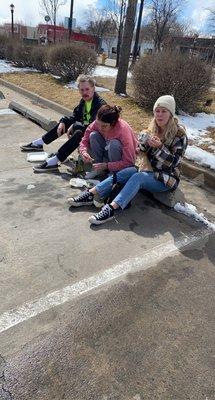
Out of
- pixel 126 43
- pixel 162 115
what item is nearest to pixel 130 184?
pixel 162 115

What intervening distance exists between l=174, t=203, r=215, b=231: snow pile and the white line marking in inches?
6.9

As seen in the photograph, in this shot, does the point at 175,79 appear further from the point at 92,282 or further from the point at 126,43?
the point at 92,282

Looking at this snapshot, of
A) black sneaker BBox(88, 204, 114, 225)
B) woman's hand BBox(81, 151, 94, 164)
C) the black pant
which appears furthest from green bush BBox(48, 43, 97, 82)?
black sneaker BBox(88, 204, 114, 225)

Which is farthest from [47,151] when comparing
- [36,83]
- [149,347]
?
[36,83]

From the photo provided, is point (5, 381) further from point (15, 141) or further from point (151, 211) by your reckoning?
point (15, 141)

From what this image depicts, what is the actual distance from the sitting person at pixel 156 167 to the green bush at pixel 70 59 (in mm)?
9436

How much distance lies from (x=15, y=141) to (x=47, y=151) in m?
0.75

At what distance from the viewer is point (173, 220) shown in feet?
13.2

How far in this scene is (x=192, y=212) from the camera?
13.5ft

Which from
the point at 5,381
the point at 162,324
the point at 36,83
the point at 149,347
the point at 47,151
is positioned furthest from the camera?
the point at 36,83

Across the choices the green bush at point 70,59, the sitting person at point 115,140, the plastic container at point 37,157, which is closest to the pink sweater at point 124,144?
the sitting person at point 115,140

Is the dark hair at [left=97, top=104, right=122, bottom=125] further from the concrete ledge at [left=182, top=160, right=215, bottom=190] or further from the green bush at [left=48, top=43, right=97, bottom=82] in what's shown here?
the green bush at [left=48, top=43, right=97, bottom=82]

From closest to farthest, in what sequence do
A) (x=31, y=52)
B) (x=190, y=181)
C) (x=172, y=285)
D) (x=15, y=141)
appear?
(x=172, y=285), (x=190, y=181), (x=15, y=141), (x=31, y=52)

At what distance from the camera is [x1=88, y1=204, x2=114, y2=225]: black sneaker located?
3.72 metres
